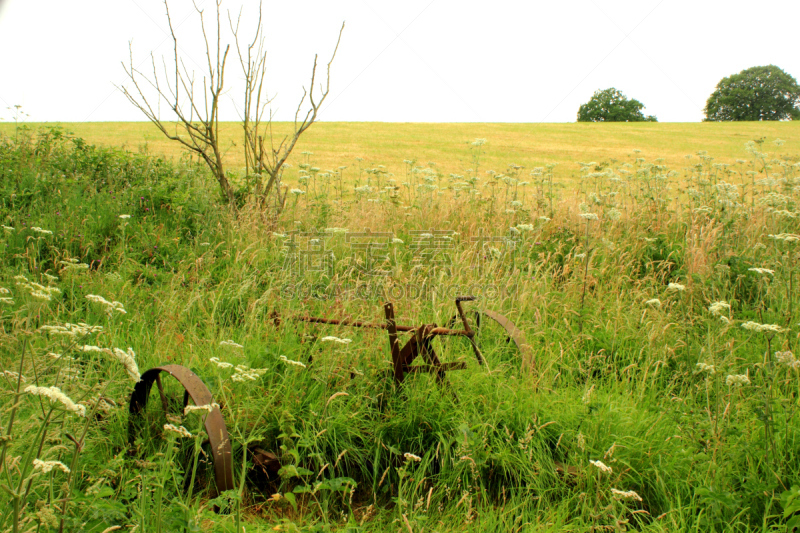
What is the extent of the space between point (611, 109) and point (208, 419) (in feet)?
182

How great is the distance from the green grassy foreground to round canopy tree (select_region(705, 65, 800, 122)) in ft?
190

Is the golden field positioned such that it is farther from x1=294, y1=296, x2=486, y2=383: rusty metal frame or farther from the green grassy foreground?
x1=294, y1=296, x2=486, y2=383: rusty metal frame

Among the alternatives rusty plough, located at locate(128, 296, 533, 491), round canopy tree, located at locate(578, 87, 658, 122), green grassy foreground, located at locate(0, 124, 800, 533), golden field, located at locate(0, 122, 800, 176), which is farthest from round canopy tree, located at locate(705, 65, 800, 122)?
rusty plough, located at locate(128, 296, 533, 491)

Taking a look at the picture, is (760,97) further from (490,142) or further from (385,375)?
(385,375)

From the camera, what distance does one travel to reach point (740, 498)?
2184mm

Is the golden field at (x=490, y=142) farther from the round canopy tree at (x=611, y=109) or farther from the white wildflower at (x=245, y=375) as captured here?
the round canopy tree at (x=611, y=109)

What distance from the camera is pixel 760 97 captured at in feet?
171

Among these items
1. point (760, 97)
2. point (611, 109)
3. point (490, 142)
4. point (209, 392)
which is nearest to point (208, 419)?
point (209, 392)

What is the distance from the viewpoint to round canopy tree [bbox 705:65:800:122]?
51.4 metres

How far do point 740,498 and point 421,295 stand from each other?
2490mm

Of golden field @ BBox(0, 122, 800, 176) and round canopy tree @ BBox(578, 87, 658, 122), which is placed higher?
round canopy tree @ BBox(578, 87, 658, 122)

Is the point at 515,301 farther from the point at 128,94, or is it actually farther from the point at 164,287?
the point at 128,94

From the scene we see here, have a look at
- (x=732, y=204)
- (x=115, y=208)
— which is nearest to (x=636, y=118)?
(x=732, y=204)

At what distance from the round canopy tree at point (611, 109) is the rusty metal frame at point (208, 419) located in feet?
179
